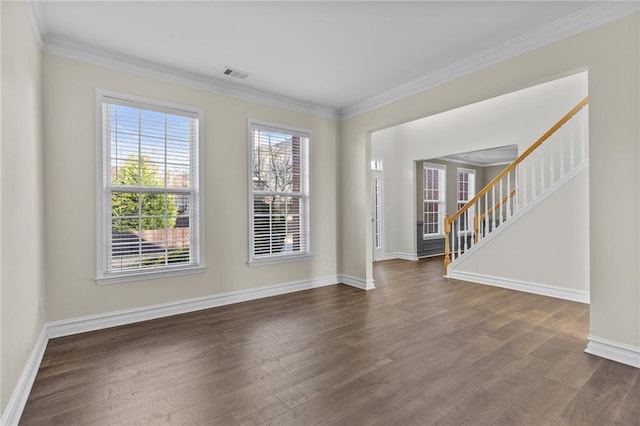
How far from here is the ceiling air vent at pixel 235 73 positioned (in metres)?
3.67

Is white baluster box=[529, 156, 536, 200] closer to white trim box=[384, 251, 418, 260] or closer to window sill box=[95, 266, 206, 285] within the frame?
white trim box=[384, 251, 418, 260]

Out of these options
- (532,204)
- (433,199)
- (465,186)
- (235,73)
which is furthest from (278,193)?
(465,186)

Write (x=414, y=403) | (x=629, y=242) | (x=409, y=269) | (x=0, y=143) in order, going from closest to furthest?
(x=0, y=143) < (x=414, y=403) < (x=629, y=242) < (x=409, y=269)

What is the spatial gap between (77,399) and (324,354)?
5.62 feet

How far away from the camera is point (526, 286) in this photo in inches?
184

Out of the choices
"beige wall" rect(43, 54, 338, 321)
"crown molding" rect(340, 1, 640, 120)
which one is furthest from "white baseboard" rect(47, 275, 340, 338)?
"crown molding" rect(340, 1, 640, 120)

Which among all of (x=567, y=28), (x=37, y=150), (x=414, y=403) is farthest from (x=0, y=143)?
(x=567, y=28)

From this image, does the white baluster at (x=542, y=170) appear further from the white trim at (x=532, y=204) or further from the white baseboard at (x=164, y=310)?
the white baseboard at (x=164, y=310)

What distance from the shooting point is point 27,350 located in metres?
2.22

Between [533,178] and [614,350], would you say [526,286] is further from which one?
[614,350]

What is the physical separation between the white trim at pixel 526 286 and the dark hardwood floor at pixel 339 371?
48cm

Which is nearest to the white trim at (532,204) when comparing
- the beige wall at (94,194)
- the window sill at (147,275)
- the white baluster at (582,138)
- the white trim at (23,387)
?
the white baluster at (582,138)

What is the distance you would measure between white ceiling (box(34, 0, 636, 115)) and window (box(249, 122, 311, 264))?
39.2 inches

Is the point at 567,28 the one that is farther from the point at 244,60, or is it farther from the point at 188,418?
the point at 188,418
